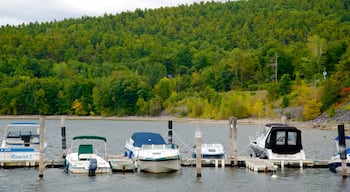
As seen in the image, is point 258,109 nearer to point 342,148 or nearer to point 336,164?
point 336,164

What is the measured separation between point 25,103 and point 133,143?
144 m

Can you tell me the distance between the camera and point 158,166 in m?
42.0

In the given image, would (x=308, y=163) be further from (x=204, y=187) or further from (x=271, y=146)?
(x=204, y=187)

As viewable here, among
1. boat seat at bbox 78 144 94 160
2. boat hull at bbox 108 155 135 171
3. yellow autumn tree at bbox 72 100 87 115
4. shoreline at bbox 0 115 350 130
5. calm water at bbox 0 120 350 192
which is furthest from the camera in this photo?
yellow autumn tree at bbox 72 100 87 115

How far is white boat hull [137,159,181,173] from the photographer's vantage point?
1650 inches

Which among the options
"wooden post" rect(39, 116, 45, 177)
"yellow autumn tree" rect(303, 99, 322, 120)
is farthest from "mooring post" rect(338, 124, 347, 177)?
"yellow autumn tree" rect(303, 99, 322, 120)

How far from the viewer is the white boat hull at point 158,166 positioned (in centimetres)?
4191

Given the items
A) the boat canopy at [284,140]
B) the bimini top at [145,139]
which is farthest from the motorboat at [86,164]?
the boat canopy at [284,140]

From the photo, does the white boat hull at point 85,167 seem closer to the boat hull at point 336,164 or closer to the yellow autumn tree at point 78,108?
the boat hull at point 336,164

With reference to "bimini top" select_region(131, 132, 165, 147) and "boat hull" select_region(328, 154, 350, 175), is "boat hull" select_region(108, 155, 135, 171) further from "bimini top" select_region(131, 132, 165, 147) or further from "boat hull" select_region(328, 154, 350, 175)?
"boat hull" select_region(328, 154, 350, 175)

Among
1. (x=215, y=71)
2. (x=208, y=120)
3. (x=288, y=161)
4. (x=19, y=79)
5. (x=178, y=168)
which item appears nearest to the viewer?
(x=178, y=168)

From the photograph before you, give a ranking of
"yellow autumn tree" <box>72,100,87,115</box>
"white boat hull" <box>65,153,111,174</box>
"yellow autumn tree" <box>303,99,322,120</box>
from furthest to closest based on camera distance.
Result: "yellow autumn tree" <box>72,100,87,115</box>, "yellow autumn tree" <box>303,99,322,120</box>, "white boat hull" <box>65,153,111,174</box>

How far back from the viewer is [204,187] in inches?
1500

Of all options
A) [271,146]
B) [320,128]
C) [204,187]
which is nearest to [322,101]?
[320,128]
